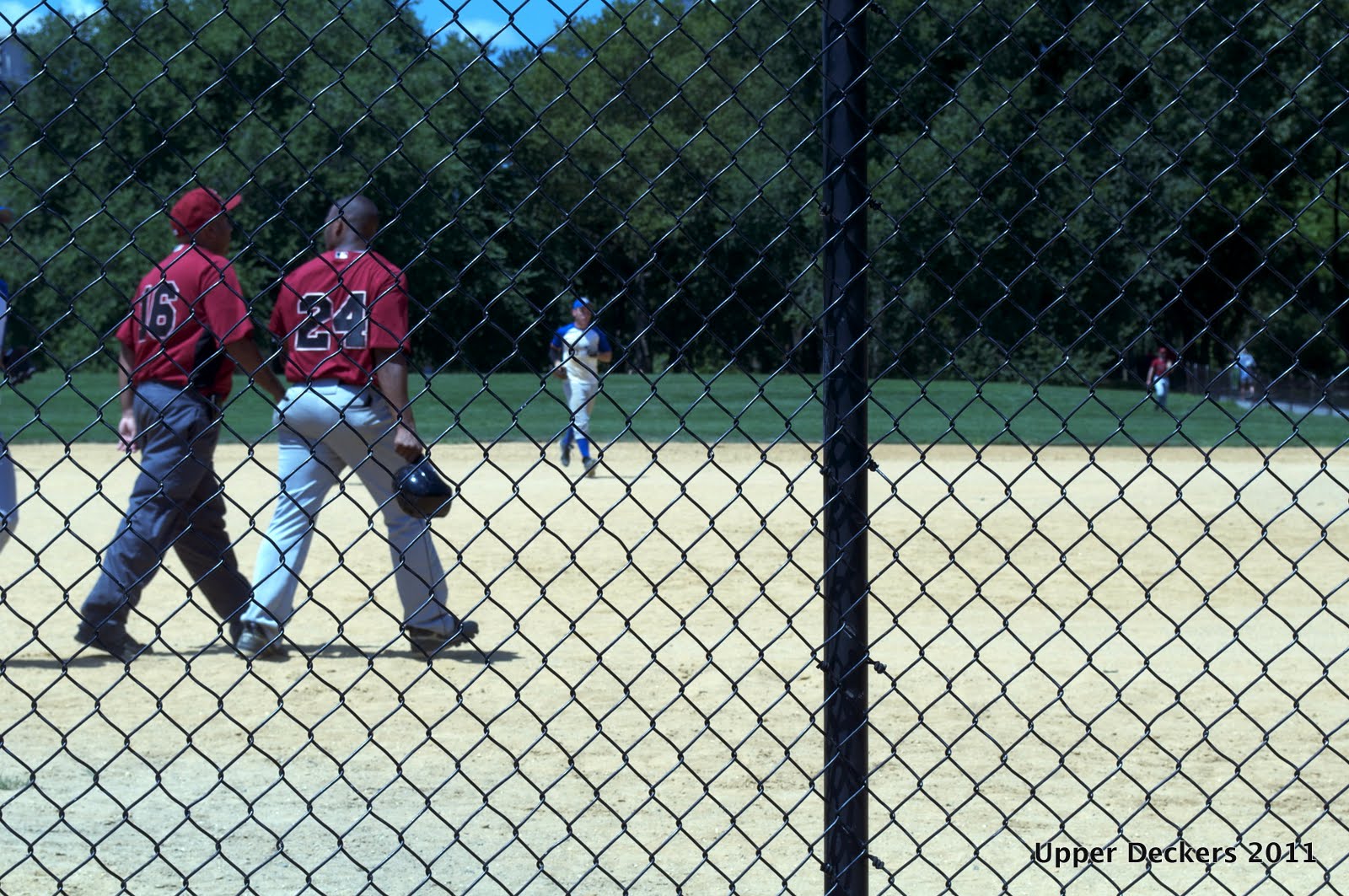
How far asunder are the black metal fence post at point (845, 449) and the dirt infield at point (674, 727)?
5.0 inches

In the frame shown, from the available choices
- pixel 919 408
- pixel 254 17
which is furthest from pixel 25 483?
pixel 254 17

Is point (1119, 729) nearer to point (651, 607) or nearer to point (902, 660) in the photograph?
point (902, 660)

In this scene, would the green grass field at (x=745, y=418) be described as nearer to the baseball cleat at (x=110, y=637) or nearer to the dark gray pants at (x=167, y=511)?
the dark gray pants at (x=167, y=511)

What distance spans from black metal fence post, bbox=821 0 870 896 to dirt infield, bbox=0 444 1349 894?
0.42 ft

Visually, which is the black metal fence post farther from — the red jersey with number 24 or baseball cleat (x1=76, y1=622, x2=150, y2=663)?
baseball cleat (x1=76, y1=622, x2=150, y2=663)

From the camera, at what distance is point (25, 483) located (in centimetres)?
1310

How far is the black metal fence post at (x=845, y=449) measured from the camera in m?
2.83

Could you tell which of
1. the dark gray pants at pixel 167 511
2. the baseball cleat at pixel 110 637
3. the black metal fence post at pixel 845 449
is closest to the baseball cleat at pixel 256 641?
the dark gray pants at pixel 167 511

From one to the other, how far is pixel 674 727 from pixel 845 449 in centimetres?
253

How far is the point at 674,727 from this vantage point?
5219mm

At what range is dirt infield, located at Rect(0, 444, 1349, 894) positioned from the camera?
12.0 ft

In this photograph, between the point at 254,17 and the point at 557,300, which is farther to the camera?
the point at 254,17

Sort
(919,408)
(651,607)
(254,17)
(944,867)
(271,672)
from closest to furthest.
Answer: (944,867) < (271,672) < (651,607) < (919,408) < (254,17)

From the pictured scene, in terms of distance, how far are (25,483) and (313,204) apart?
1717 centimetres
